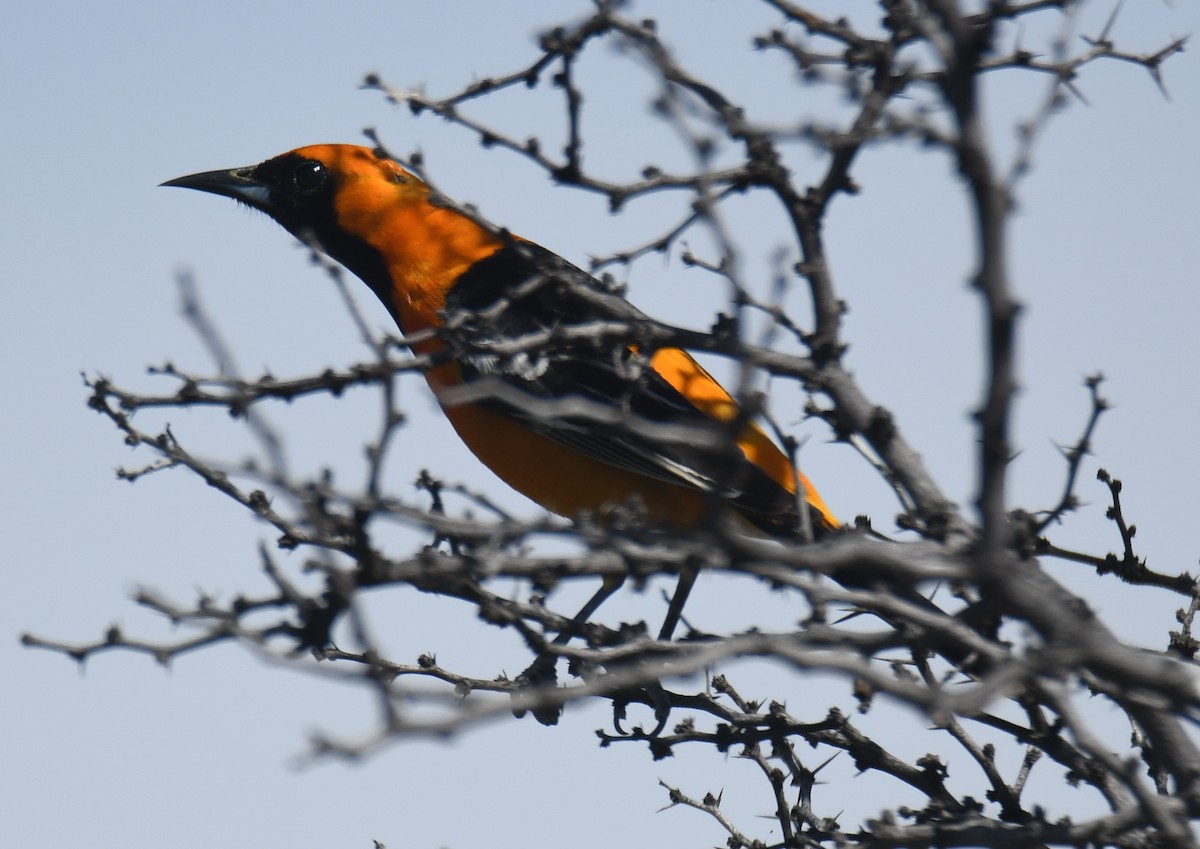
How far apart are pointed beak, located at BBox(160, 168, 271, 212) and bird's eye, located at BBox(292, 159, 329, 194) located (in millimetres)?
172

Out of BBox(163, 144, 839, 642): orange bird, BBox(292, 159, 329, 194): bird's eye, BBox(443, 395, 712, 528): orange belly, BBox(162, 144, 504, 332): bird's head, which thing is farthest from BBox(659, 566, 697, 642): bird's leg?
BBox(292, 159, 329, 194): bird's eye

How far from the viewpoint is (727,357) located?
328cm

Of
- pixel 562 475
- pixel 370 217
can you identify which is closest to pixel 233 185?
pixel 370 217

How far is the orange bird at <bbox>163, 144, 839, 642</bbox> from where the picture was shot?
5.13 metres

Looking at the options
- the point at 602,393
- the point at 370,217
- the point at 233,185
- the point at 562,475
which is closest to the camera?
the point at 602,393

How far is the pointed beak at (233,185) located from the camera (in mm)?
6664

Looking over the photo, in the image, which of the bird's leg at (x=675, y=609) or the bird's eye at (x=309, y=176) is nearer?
the bird's leg at (x=675, y=609)

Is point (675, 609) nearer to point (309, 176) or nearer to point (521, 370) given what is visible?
point (521, 370)

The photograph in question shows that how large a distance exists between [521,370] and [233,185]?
2101 millimetres

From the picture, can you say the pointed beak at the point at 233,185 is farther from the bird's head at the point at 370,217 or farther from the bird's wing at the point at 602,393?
the bird's wing at the point at 602,393

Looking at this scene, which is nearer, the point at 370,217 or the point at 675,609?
the point at 675,609

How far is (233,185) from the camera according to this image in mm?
6656

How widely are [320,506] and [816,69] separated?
1780 mm

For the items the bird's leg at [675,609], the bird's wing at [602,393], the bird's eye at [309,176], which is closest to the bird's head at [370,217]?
the bird's eye at [309,176]
